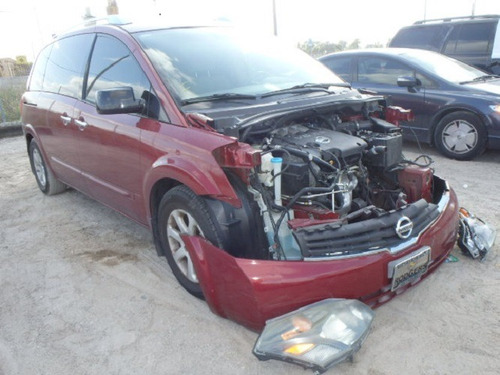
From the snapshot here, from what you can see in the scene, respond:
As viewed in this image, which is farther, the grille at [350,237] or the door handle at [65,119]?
the door handle at [65,119]

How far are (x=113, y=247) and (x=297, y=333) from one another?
2.23 meters

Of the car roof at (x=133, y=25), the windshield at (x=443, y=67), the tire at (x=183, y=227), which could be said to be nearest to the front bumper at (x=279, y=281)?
the tire at (x=183, y=227)

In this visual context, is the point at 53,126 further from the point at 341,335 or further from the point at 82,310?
the point at 341,335

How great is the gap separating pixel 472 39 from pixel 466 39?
0.10 m

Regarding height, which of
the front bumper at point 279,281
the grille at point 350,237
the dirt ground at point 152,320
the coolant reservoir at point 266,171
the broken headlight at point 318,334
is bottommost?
the dirt ground at point 152,320

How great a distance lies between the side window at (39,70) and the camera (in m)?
4.79

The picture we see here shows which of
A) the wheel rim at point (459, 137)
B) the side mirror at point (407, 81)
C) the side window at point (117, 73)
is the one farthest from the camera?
the side mirror at point (407, 81)

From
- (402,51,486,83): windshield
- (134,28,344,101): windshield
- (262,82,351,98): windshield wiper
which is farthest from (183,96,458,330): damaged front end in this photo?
(402,51,486,83): windshield

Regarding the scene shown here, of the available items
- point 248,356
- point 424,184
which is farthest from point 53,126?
point 424,184

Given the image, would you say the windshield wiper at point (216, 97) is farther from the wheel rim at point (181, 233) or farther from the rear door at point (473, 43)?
the rear door at point (473, 43)

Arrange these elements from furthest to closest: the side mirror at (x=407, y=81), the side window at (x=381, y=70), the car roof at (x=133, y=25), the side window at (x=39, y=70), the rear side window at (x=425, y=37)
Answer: the rear side window at (x=425, y=37) → the side window at (x=381, y=70) → the side mirror at (x=407, y=81) → the side window at (x=39, y=70) → the car roof at (x=133, y=25)

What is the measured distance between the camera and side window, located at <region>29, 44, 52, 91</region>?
479 cm

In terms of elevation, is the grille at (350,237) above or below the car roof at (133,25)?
below

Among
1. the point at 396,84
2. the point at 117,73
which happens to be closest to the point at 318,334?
the point at 117,73
